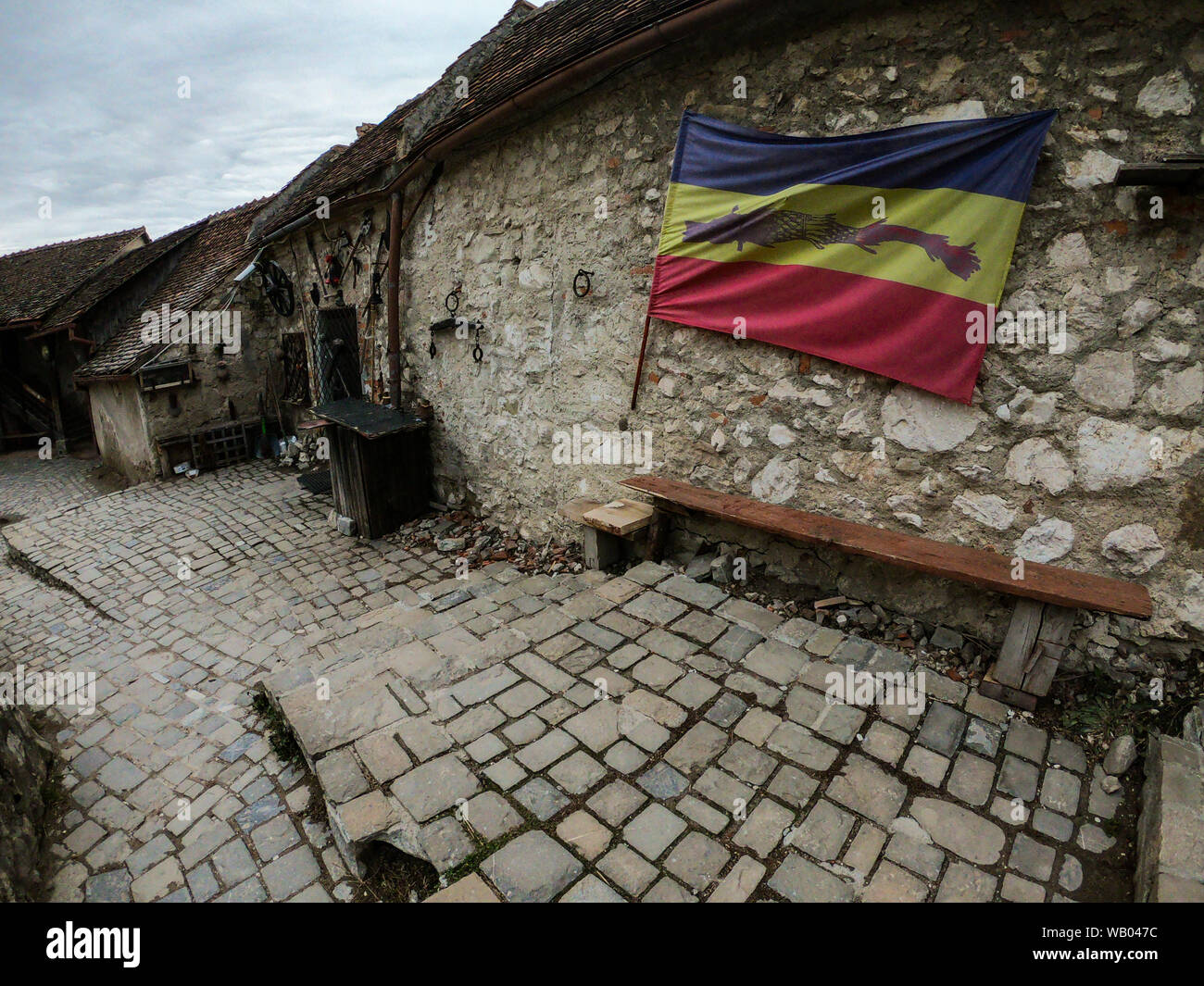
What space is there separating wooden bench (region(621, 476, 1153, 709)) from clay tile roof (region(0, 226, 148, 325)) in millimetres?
18529

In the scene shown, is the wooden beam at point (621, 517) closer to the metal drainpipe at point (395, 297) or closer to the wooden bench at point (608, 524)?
the wooden bench at point (608, 524)

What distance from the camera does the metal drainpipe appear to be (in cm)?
714

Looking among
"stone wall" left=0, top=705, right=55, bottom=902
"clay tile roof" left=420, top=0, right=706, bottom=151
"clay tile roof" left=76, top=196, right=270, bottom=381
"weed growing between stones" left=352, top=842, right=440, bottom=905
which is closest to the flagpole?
"clay tile roof" left=420, top=0, right=706, bottom=151

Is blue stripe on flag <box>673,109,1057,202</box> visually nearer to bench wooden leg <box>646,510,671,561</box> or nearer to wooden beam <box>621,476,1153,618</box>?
wooden beam <box>621,476,1153,618</box>

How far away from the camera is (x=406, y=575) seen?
20.4 feet

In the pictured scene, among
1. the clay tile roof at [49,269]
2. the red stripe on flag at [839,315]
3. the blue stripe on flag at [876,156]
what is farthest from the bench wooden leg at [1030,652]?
the clay tile roof at [49,269]

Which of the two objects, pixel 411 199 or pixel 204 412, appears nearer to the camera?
pixel 411 199

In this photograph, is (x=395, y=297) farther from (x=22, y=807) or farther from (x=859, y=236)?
(x=22, y=807)

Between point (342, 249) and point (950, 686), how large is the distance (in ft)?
30.3

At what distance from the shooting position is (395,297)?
7.37 metres

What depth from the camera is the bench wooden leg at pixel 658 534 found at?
15.5ft

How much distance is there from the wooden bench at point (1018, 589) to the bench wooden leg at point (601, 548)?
4.83ft

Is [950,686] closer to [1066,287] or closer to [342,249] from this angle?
[1066,287]

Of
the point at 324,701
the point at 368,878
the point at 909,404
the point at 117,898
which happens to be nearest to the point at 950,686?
the point at 909,404
